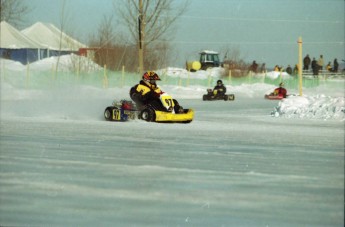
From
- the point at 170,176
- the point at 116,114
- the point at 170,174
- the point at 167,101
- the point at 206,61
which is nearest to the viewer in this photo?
the point at 170,176

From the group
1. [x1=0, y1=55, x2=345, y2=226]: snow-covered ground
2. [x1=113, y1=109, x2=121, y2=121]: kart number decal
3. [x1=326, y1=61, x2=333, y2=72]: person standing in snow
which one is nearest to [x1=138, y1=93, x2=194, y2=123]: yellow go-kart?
[x1=0, y1=55, x2=345, y2=226]: snow-covered ground

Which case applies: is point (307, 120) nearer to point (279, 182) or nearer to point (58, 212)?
point (279, 182)

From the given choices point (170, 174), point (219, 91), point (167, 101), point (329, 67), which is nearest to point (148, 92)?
point (167, 101)

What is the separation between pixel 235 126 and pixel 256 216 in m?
9.48

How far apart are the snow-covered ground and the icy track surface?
1 cm

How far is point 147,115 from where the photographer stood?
53.7 feet

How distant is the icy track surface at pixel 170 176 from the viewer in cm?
624

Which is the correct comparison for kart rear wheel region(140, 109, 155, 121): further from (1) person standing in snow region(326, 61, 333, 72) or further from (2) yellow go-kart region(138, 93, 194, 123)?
(1) person standing in snow region(326, 61, 333, 72)

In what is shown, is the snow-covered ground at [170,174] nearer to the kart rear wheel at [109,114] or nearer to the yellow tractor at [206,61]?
the kart rear wheel at [109,114]

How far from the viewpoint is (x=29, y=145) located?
11219 millimetres

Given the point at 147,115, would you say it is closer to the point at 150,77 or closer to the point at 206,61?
the point at 150,77

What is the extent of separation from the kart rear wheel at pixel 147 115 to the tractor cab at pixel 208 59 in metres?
44.7

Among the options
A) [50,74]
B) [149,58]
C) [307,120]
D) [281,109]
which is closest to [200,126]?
[307,120]

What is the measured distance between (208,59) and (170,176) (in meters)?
53.9
